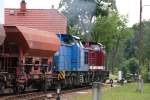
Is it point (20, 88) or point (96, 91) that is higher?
point (96, 91)

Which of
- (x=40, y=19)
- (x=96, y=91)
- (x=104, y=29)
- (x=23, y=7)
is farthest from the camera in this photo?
(x=104, y=29)

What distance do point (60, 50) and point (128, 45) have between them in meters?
111

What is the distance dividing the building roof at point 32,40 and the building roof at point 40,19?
2128 cm

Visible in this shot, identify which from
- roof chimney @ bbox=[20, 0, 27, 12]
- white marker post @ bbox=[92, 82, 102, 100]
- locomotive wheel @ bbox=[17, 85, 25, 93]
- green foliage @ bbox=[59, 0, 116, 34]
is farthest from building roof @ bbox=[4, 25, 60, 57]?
green foliage @ bbox=[59, 0, 116, 34]

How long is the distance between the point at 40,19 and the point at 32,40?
2663 centimetres

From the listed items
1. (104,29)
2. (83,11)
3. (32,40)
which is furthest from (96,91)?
(104,29)

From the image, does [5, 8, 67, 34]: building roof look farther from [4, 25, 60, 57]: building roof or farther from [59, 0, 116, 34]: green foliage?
[4, 25, 60, 57]: building roof

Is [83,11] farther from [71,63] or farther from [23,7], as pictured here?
[71,63]

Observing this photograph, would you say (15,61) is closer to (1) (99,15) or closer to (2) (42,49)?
(2) (42,49)

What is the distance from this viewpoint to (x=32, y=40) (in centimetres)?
2636

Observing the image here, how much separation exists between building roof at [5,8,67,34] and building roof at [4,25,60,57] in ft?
69.8

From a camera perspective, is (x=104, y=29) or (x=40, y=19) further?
(x=104, y=29)

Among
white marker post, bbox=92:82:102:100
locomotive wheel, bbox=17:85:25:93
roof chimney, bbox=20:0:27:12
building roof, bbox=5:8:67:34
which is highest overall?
roof chimney, bbox=20:0:27:12

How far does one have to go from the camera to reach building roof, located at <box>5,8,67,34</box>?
5116 centimetres
